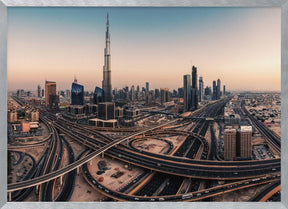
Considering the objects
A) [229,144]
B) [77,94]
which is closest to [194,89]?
[229,144]

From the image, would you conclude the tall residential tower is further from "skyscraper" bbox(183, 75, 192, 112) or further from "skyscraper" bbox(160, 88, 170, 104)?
"skyscraper" bbox(160, 88, 170, 104)

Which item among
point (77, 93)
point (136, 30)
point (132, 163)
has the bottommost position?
point (132, 163)

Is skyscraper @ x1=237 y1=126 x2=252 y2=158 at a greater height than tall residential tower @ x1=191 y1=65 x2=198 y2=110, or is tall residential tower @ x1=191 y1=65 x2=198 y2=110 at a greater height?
tall residential tower @ x1=191 y1=65 x2=198 y2=110

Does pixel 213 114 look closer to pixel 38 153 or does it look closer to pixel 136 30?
pixel 136 30

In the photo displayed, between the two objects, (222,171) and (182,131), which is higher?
(182,131)

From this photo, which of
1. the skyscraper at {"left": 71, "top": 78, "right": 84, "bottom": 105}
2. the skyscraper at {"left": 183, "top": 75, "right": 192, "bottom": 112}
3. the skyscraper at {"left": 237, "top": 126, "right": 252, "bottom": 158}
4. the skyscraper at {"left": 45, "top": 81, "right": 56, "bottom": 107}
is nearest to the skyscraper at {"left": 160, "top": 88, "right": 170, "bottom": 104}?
the skyscraper at {"left": 183, "top": 75, "right": 192, "bottom": 112}

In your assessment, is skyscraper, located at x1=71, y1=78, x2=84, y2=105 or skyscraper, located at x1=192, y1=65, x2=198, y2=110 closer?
skyscraper, located at x1=192, y1=65, x2=198, y2=110

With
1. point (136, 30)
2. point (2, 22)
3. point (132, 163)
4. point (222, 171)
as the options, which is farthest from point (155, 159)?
point (2, 22)

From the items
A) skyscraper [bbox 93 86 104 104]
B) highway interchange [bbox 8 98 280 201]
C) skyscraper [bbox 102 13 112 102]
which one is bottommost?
highway interchange [bbox 8 98 280 201]
